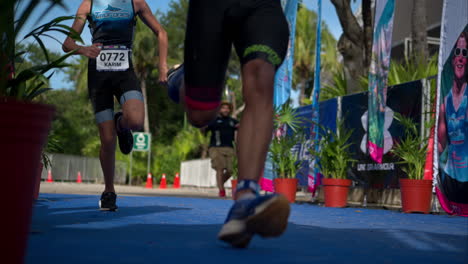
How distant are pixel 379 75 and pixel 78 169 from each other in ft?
93.9

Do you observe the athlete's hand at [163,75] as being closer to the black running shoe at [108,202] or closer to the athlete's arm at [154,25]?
the athlete's arm at [154,25]

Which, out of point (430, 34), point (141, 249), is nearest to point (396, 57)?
point (430, 34)

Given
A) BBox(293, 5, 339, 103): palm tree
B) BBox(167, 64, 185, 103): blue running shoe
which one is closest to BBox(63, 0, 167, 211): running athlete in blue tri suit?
BBox(167, 64, 185, 103): blue running shoe

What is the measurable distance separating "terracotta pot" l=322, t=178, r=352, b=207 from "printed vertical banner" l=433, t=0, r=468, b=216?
1665 millimetres

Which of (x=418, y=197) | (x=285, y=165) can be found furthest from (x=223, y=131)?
(x=418, y=197)

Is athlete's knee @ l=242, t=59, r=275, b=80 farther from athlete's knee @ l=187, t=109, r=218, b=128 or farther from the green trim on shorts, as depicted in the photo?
athlete's knee @ l=187, t=109, r=218, b=128

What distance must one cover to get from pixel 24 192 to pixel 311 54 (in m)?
40.6

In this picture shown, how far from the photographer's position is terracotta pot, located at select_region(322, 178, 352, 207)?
8.54 m

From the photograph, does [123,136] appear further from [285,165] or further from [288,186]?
[285,165]

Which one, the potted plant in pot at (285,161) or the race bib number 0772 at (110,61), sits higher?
the race bib number 0772 at (110,61)

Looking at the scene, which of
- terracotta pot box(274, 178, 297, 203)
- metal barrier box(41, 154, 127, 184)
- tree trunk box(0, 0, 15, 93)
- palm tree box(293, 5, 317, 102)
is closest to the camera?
tree trunk box(0, 0, 15, 93)

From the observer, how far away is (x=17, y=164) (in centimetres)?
177

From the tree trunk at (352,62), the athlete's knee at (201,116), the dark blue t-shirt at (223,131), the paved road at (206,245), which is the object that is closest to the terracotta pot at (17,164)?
the paved road at (206,245)

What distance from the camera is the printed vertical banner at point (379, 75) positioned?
27.0 ft
